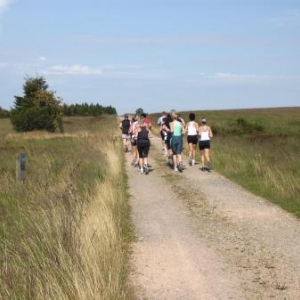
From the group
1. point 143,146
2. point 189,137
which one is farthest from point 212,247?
point 189,137

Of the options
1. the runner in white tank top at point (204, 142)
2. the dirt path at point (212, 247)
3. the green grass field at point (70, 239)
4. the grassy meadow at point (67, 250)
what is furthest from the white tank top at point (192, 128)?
the grassy meadow at point (67, 250)

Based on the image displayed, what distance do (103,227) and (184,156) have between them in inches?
633

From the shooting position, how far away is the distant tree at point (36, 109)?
6119cm

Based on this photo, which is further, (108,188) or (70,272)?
(108,188)

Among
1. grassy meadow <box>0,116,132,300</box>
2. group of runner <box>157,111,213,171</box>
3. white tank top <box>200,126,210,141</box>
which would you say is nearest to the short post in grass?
grassy meadow <box>0,116,132,300</box>

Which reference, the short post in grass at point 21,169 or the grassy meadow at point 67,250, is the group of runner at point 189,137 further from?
the grassy meadow at point 67,250

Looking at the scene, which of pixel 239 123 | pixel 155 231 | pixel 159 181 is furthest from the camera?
pixel 239 123

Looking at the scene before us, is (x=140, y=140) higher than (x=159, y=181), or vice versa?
(x=140, y=140)

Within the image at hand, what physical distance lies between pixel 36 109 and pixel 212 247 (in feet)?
180

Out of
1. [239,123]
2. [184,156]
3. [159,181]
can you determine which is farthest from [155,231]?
[239,123]

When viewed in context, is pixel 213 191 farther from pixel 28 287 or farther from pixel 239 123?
pixel 239 123

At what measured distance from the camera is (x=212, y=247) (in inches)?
312

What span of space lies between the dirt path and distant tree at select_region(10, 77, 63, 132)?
49256 mm

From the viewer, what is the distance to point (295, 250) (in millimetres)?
7711
